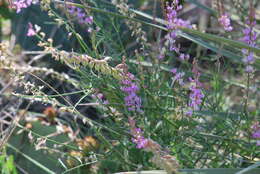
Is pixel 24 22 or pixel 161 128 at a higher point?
pixel 24 22

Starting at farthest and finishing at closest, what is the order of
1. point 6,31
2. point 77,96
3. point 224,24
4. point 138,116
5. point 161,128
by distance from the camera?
point 6,31, point 77,96, point 161,128, point 138,116, point 224,24

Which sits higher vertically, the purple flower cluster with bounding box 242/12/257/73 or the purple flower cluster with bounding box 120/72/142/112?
the purple flower cluster with bounding box 242/12/257/73

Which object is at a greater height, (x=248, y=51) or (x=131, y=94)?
(x=248, y=51)

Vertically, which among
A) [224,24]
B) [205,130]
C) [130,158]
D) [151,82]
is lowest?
[130,158]

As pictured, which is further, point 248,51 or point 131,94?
point 131,94

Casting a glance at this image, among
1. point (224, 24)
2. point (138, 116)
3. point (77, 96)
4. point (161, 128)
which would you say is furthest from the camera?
point (77, 96)

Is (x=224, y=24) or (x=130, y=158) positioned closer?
(x=224, y=24)

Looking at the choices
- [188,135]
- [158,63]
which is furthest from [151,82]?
[188,135]

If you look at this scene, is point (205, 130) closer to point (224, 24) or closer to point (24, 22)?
point (224, 24)

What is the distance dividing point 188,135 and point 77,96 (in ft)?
4.02

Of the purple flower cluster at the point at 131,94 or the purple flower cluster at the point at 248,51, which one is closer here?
the purple flower cluster at the point at 248,51

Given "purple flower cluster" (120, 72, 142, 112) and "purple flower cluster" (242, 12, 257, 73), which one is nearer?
"purple flower cluster" (242, 12, 257, 73)

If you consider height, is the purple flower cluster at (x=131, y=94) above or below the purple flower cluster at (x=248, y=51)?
below

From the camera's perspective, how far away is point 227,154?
1396 millimetres
